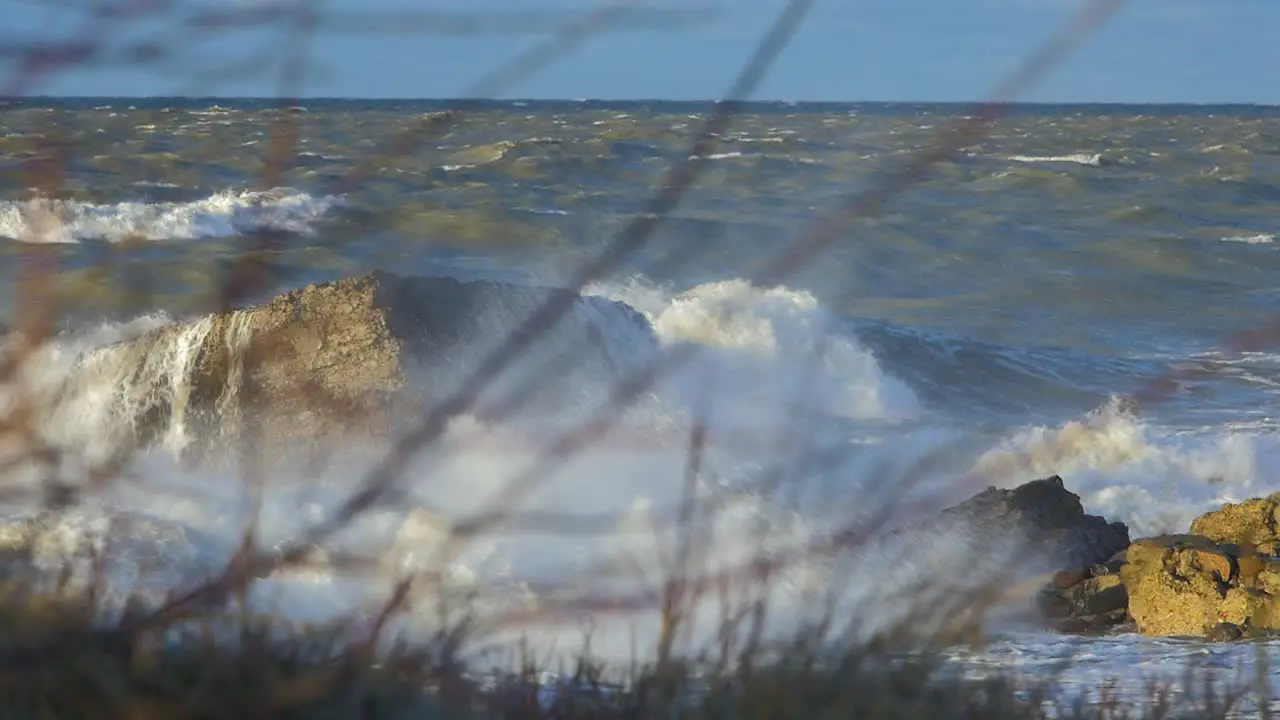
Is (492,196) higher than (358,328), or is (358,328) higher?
(492,196)

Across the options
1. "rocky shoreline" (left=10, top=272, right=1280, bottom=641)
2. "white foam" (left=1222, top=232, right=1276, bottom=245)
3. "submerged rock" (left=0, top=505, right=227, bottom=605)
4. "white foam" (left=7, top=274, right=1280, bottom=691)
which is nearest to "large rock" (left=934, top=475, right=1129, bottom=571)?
"rocky shoreline" (left=10, top=272, right=1280, bottom=641)

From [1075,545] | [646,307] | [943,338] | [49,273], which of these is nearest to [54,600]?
[49,273]

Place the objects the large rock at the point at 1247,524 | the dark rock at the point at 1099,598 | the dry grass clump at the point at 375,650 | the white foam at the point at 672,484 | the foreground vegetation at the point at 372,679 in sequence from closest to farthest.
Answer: the dry grass clump at the point at 375,650 → the foreground vegetation at the point at 372,679 → the white foam at the point at 672,484 → the dark rock at the point at 1099,598 → the large rock at the point at 1247,524

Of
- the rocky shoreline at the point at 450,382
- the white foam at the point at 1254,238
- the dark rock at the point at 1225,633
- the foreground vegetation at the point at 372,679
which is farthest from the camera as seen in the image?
the white foam at the point at 1254,238

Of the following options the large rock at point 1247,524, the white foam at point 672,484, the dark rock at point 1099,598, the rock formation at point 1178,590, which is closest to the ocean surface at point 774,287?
the white foam at point 672,484

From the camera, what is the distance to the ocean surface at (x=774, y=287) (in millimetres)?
1357

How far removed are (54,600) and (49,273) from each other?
31.1 inches

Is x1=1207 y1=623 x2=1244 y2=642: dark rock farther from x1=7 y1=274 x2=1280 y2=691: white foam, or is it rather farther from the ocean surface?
x1=7 y1=274 x2=1280 y2=691: white foam

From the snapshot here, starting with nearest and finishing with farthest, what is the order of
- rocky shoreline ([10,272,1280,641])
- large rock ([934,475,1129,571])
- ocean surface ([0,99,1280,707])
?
ocean surface ([0,99,1280,707]), rocky shoreline ([10,272,1280,641]), large rock ([934,475,1129,571])

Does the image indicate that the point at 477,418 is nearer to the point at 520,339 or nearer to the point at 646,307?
the point at 520,339

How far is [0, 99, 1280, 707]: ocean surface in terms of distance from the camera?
4.45 feet

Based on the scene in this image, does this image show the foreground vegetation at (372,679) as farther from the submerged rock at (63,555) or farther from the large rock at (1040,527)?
the large rock at (1040,527)

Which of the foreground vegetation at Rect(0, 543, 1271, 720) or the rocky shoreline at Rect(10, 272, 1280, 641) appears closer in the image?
the foreground vegetation at Rect(0, 543, 1271, 720)

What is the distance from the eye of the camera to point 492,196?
65.9 ft
